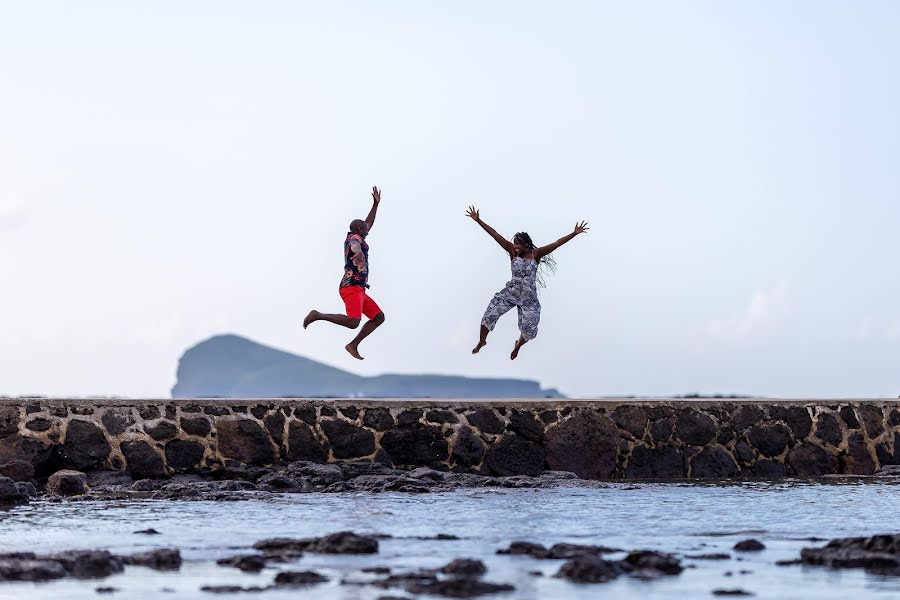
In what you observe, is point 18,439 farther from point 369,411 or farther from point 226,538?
point 226,538

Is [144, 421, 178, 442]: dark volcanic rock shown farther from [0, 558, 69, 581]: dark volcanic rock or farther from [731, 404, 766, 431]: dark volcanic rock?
[0, 558, 69, 581]: dark volcanic rock

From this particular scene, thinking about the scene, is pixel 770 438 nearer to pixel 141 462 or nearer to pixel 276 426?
pixel 276 426

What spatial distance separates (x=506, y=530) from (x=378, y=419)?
5.66 m

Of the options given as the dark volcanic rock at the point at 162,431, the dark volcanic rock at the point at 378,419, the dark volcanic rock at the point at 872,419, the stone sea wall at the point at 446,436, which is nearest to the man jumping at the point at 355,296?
the dark volcanic rock at the point at 378,419

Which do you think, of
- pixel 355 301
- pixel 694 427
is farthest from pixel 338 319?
pixel 694 427

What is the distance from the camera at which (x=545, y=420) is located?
16.2 meters

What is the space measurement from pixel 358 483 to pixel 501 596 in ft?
25.8

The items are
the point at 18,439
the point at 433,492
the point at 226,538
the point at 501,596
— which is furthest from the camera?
the point at 18,439

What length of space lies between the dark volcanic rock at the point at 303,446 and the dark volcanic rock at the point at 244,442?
0.25m

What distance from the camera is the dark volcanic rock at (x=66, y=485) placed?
14.4m

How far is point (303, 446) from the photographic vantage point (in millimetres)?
15875

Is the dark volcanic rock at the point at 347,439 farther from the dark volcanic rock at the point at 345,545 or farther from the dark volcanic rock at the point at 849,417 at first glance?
the dark volcanic rock at the point at 345,545

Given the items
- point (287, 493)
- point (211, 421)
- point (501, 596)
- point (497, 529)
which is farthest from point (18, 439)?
point (501, 596)

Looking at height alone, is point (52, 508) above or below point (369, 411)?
below
